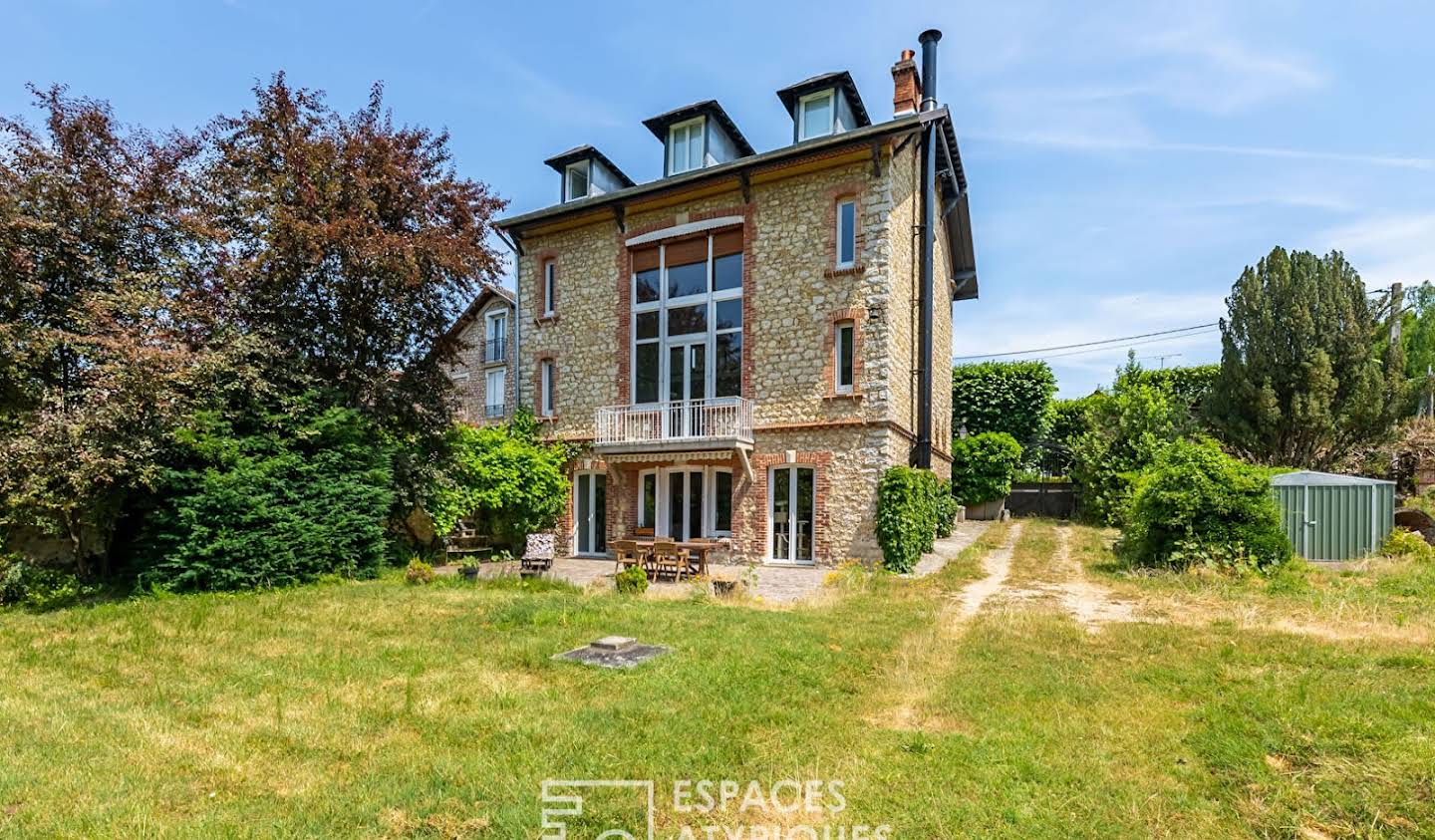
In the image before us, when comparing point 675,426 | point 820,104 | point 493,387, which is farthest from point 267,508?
point 493,387

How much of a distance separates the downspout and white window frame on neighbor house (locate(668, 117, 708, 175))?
4802 millimetres

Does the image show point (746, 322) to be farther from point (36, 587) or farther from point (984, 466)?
point (36, 587)

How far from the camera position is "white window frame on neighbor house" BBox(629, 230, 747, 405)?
1432 centimetres

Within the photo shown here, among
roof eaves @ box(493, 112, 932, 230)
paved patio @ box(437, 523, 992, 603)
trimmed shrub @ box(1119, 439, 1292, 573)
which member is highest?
roof eaves @ box(493, 112, 932, 230)

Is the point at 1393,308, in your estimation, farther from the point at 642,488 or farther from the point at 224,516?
the point at 224,516

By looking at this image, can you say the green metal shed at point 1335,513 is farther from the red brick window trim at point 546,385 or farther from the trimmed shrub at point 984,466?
the red brick window trim at point 546,385

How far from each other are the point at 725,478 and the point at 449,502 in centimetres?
559

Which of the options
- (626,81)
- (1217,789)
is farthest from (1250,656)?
(626,81)

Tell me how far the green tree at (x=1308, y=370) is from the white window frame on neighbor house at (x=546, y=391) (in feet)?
61.0

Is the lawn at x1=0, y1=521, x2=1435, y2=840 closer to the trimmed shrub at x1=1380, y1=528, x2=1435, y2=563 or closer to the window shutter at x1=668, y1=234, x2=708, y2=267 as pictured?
the trimmed shrub at x1=1380, y1=528, x2=1435, y2=563

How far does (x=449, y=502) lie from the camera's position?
524 inches

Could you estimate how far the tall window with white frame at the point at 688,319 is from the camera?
14305 mm

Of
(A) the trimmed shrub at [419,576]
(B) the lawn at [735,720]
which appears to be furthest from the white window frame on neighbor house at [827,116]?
(A) the trimmed shrub at [419,576]

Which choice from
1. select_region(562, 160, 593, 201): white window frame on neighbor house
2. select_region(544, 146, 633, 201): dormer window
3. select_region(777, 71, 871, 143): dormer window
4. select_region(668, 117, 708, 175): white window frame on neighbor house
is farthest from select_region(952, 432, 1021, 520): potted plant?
select_region(562, 160, 593, 201): white window frame on neighbor house
